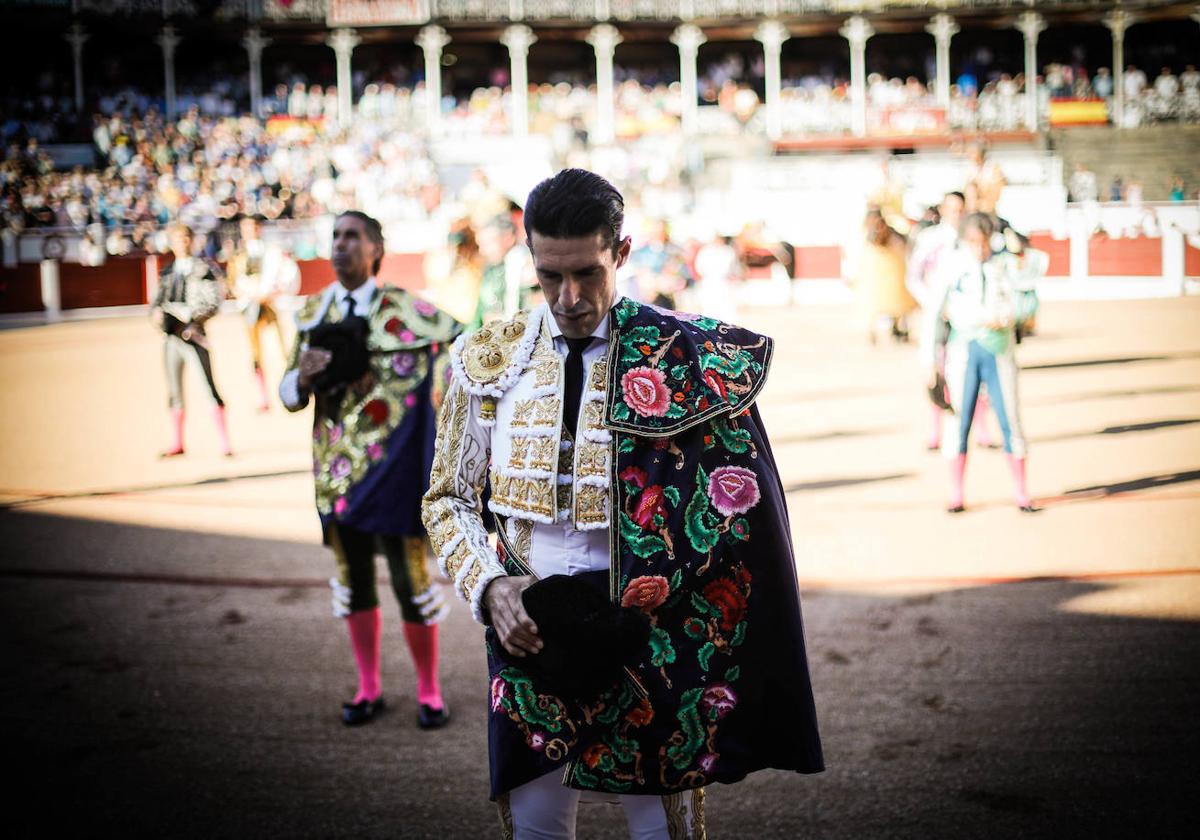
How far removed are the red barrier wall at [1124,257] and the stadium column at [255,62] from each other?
21253 millimetres

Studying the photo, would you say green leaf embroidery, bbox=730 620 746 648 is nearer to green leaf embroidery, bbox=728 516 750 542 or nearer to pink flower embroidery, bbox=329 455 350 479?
green leaf embroidery, bbox=728 516 750 542

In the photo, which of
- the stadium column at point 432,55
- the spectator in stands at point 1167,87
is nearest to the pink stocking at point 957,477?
the spectator in stands at point 1167,87

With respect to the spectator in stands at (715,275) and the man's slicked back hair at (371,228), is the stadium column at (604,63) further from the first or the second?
the man's slicked back hair at (371,228)

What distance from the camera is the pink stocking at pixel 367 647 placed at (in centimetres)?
357

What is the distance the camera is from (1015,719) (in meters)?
3.35

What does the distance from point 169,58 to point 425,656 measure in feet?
102

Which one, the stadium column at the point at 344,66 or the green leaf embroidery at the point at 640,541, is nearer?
the green leaf embroidery at the point at 640,541

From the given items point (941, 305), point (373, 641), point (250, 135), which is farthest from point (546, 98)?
point (373, 641)

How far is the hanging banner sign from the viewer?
31766mm

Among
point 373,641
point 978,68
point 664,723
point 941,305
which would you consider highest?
point 978,68

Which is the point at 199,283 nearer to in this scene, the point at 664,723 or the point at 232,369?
the point at 232,369

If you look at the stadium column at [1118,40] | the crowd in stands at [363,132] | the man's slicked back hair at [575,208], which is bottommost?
the man's slicked back hair at [575,208]

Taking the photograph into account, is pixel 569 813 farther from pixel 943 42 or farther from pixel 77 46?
pixel 77 46

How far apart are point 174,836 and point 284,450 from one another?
594 centimetres
